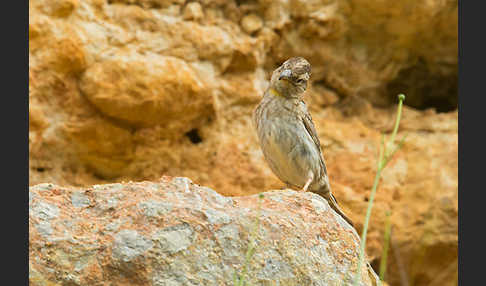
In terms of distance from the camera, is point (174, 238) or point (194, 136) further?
point (194, 136)

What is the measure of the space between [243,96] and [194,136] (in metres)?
0.71

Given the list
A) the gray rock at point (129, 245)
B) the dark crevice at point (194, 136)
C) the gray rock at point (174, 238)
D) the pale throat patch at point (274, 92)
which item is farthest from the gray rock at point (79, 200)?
the dark crevice at point (194, 136)

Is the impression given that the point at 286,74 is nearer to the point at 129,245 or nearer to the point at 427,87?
the point at 129,245

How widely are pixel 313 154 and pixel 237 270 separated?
2497 millimetres

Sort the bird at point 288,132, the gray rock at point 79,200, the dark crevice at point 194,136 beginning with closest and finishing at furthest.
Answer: the gray rock at point 79,200 < the bird at point 288,132 < the dark crevice at point 194,136

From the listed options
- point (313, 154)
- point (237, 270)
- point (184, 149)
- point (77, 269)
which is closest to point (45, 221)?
point (77, 269)

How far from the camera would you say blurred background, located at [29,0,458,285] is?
7.52 m

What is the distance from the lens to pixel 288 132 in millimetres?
6328

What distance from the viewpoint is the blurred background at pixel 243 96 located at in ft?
24.7

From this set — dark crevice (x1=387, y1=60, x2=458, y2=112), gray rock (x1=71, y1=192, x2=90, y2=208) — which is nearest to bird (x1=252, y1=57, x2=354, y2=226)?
gray rock (x1=71, y1=192, x2=90, y2=208)

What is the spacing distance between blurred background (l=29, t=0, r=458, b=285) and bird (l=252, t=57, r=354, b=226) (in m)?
1.47

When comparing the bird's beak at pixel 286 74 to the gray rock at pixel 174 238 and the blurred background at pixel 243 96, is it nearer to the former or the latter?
the blurred background at pixel 243 96

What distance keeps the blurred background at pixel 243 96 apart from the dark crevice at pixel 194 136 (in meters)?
0.01

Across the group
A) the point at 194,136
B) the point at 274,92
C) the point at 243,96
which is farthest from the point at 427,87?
the point at 274,92
